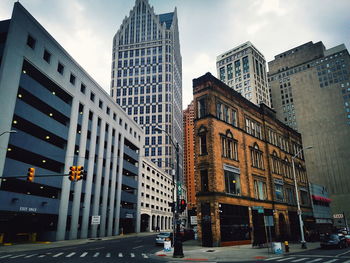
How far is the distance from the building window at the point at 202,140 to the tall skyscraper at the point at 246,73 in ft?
321

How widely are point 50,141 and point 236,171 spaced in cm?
2929

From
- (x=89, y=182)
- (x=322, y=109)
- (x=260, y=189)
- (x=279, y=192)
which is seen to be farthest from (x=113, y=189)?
(x=322, y=109)

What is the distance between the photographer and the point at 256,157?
37781 mm

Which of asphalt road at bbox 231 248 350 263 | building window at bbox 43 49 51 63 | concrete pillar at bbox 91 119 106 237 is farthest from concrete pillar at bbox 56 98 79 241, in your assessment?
asphalt road at bbox 231 248 350 263

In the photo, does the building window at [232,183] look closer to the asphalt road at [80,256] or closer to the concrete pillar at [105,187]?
the asphalt road at [80,256]

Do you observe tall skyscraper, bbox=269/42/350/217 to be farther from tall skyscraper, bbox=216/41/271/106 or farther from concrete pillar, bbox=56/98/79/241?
concrete pillar, bbox=56/98/79/241

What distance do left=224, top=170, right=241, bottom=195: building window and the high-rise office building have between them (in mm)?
19714

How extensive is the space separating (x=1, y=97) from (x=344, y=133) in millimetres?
114975

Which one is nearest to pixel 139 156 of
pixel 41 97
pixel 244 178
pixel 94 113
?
pixel 94 113

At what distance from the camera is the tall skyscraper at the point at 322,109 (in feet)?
332

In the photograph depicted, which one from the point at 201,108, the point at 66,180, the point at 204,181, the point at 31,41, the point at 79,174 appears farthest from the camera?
the point at 66,180

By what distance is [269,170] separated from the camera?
129 ft

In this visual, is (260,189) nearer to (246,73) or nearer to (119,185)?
(119,185)

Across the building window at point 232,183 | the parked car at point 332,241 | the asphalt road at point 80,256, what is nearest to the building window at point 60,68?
the asphalt road at point 80,256
